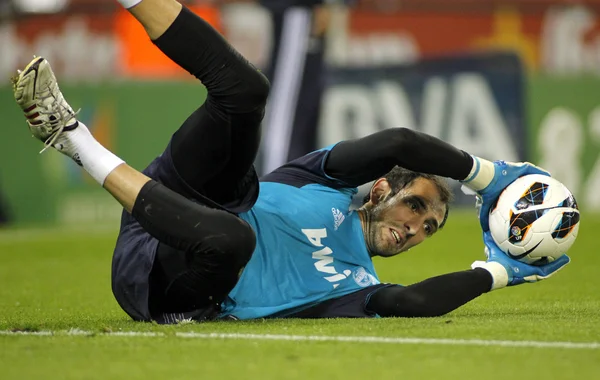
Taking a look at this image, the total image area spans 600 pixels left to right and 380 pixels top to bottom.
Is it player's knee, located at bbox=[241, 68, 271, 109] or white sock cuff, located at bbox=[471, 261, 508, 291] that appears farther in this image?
white sock cuff, located at bbox=[471, 261, 508, 291]

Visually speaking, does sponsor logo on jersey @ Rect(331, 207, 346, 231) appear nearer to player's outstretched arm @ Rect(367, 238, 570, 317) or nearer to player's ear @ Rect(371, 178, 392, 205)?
player's ear @ Rect(371, 178, 392, 205)

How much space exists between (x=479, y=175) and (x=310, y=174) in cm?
76

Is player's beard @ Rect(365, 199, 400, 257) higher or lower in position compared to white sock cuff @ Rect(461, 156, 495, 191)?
lower

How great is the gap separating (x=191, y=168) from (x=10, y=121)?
27.4ft

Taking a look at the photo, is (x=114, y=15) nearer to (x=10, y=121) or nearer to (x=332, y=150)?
(x=10, y=121)

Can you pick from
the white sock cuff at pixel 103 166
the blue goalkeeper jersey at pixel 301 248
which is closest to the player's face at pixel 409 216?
the blue goalkeeper jersey at pixel 301 248

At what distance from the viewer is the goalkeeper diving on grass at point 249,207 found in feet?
13.5

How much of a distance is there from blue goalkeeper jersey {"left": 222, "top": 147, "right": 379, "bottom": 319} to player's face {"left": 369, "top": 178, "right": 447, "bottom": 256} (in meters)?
0.12

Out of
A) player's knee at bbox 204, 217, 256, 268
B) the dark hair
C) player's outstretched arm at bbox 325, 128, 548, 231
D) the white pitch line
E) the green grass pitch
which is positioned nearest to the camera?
the green grass pitch

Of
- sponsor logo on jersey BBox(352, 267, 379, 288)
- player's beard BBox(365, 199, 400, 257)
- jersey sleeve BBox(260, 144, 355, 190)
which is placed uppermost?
jersey sleeve BBox(260, 144, 355, 190)

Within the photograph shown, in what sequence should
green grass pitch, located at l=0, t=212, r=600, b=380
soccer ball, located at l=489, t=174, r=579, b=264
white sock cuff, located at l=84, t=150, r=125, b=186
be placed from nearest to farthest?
green grass pitch, located at l=0, t=212, r=600, b=380 → white sock cuff, located at l=84, t=150, r=125, b=186 → soccer ball, located at l=489, t=174, r=579, b=264

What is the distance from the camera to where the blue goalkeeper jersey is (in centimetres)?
453

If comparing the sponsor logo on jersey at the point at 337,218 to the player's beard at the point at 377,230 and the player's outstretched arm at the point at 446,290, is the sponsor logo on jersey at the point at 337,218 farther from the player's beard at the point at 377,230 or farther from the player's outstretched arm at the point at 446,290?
the player's outstretched arm at the point at 446,290

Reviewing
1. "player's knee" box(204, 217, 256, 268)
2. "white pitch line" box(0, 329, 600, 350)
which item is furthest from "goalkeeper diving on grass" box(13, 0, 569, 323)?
"white pitch line" box(0, 329, 600, 350)
